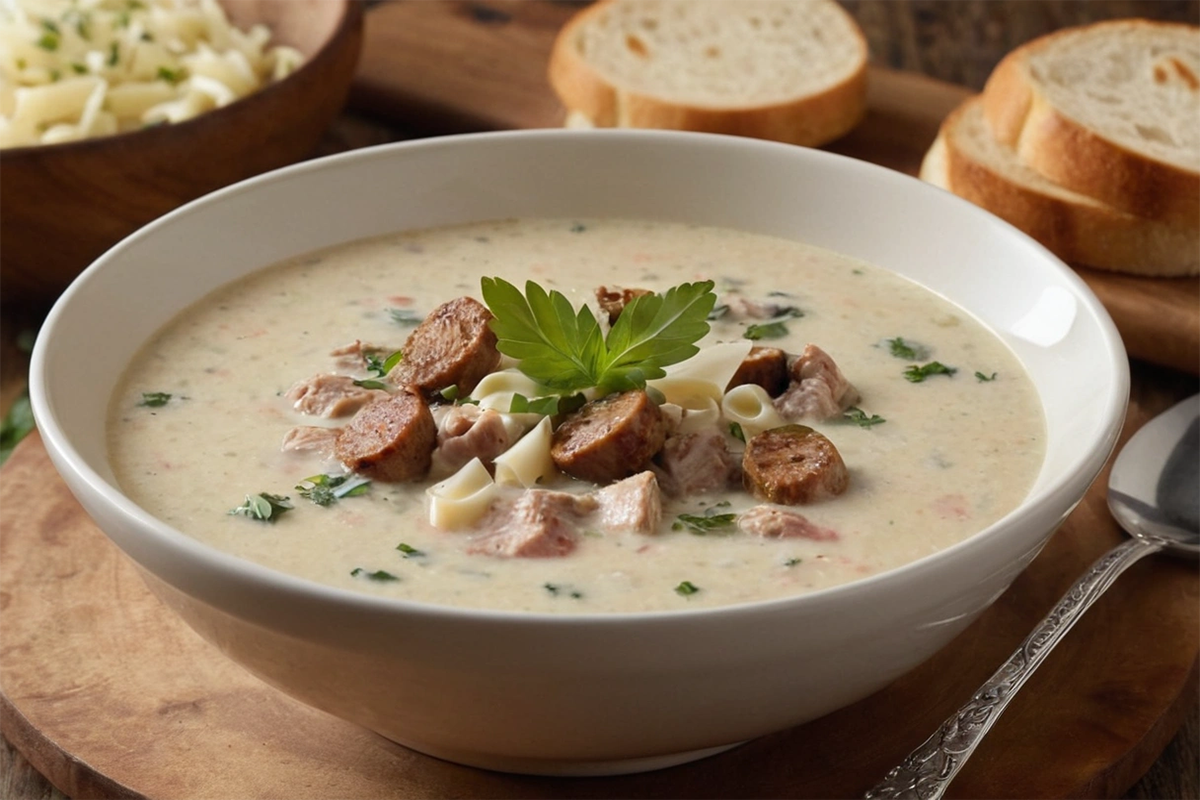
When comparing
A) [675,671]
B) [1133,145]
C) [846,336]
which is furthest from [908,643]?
[1133,145]

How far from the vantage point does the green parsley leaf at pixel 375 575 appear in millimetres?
2184

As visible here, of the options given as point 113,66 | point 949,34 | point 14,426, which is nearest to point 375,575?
point 14,426

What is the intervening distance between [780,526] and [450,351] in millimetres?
728

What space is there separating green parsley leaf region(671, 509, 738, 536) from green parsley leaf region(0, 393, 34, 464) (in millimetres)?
1821

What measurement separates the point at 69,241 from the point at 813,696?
8.60 ft

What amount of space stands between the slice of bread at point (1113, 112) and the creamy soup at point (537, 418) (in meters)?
1.07

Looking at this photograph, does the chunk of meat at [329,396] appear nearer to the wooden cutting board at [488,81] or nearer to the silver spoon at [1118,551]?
→ the silver spoon at [1118,551]

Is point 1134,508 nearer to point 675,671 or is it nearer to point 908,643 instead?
point 908,643

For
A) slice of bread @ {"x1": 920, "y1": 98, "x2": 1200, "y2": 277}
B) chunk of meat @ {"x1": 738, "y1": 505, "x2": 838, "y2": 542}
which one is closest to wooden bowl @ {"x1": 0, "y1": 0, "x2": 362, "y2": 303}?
slice of bread @ {"x1": 920, "y1": 98, "x2": 1200, "y2": 277}

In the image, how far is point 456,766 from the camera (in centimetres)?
232

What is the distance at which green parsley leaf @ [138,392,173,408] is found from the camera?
2.71m

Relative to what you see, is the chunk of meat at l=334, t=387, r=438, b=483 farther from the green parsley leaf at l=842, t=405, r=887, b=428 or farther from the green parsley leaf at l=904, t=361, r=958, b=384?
the green parsley leaf at l=904, t=361, r=958, b=384

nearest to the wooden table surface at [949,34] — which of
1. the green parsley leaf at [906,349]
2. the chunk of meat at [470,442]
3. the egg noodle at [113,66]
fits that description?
the egg noodle at [113,66]

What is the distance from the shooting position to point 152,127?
378 centimetres
